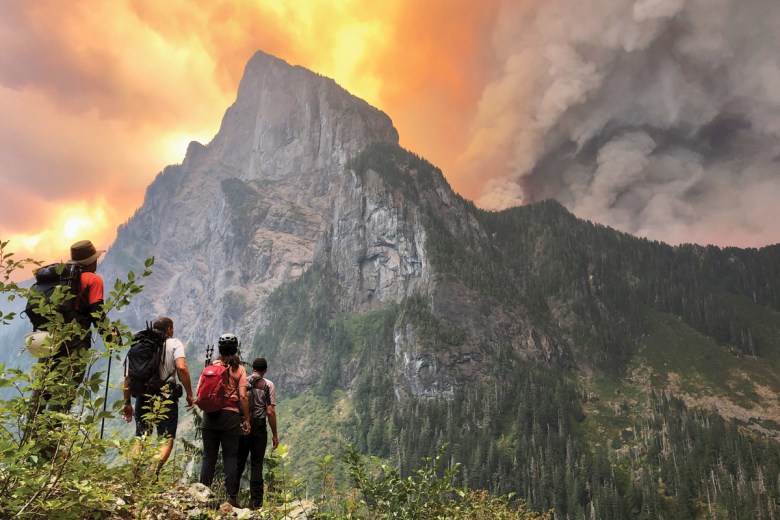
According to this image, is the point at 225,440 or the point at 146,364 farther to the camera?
the point at 225,440

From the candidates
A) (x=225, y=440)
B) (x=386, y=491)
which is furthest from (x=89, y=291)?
(x=386, y=491)

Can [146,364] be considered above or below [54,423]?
above

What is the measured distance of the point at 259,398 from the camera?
961cm

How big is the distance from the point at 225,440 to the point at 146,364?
88.1 inches

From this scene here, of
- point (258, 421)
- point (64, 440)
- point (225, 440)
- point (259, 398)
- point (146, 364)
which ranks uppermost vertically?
point (146, 364)

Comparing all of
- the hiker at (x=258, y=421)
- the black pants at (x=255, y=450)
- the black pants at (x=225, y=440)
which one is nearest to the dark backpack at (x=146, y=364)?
the black pants at (x=225, y=440)

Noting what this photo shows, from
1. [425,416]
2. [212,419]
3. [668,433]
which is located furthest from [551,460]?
[212,419]

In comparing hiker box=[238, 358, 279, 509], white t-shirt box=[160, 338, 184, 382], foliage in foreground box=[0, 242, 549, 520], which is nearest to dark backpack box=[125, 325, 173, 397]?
white t-shirt box=[160, 338, 184, 382]

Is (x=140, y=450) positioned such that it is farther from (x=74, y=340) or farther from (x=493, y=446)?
(x=493, y=446)

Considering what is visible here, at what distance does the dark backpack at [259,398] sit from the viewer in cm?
953

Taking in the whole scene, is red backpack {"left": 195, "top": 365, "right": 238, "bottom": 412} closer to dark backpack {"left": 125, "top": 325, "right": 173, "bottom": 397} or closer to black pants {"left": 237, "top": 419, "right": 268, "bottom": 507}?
dark backpack {"left": 125, "top": 325, "right": 173, "bottom": 397}

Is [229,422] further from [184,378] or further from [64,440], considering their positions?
[64,440]

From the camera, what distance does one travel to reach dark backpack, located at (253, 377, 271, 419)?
375 inches

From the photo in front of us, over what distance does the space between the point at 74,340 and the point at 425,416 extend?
18510 centimetres
